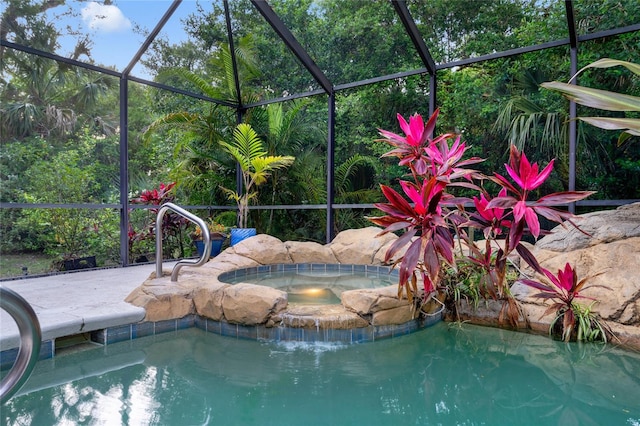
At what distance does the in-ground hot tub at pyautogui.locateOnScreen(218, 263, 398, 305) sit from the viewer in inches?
152

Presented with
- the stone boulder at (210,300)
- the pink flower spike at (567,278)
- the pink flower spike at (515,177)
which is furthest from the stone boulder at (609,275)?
the stone boulder at (210,300)

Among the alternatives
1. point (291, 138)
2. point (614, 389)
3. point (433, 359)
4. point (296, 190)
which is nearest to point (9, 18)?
point (291, 138)

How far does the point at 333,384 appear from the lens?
212 centimetres

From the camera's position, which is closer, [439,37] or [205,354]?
[205,354]

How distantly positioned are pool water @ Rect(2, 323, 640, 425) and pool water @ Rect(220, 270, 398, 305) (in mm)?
946

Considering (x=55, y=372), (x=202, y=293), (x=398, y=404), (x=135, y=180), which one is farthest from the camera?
(x=135, y=180)

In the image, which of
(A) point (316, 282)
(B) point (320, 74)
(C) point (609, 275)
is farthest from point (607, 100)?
(B) point (320, 74)

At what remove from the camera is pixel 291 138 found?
746 centimetres

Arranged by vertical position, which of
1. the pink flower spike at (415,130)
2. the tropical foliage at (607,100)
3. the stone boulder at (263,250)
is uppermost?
the pink flower spike at (415,130)

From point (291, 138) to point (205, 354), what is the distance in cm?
538

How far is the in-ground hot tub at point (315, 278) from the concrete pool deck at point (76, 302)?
1.06 meters

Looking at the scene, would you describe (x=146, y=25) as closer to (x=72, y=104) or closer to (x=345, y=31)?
(x=72, y=104)

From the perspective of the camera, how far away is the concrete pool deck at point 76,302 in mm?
2469

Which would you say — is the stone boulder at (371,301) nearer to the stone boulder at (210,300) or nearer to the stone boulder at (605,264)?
the stone boulder at (210,300)
